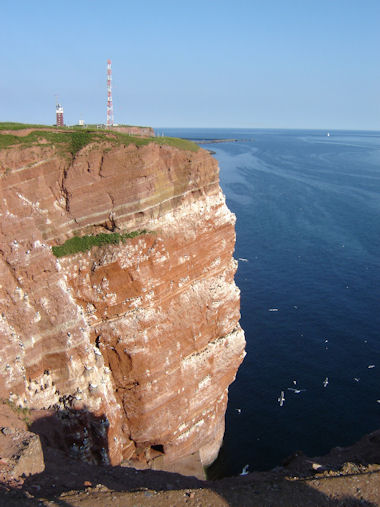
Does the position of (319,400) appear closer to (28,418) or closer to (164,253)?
(164,253)

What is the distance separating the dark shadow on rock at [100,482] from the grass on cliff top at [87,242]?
8.01 metres

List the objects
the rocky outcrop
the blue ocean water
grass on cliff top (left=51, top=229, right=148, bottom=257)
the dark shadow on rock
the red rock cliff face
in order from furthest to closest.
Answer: the blue ocean water < the rocky outcrop < grass on cliff top (left=51, top=229, right=148, bottom=257) < the red rock cliff face < the dark shadow on rock

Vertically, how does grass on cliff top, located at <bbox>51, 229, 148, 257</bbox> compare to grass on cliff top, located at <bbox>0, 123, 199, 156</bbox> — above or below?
below

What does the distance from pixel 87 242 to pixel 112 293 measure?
114 inches

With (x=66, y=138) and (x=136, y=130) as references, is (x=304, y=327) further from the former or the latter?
(x=66, y=138)

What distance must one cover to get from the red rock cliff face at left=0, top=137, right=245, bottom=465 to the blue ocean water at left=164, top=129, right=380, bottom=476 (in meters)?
11.8

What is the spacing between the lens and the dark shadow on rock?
50.0 feet

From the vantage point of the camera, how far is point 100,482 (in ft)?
56.3

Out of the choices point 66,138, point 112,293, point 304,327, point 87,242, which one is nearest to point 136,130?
point 66,138

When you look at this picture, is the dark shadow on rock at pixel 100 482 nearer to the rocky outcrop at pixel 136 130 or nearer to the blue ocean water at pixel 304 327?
the blue ocean water at pixel 304 327

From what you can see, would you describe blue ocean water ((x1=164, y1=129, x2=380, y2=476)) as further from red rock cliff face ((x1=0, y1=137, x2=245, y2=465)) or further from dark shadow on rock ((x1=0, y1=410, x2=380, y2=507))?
dark shadow on rock ((x1=0, y1=410, x2=380, y2=507))

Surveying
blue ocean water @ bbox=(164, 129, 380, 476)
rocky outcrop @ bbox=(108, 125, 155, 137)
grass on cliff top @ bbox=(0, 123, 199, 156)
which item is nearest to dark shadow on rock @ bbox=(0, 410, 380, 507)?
grass on cliff top @ bbox=(0, 123, 199, 156)

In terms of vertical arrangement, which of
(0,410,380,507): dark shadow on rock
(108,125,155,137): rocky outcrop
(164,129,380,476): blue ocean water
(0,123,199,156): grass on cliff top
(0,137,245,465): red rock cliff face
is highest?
(108,125,155,137): rocky outcrop

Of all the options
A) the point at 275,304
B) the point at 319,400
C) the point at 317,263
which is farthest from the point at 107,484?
the point at 317,263
